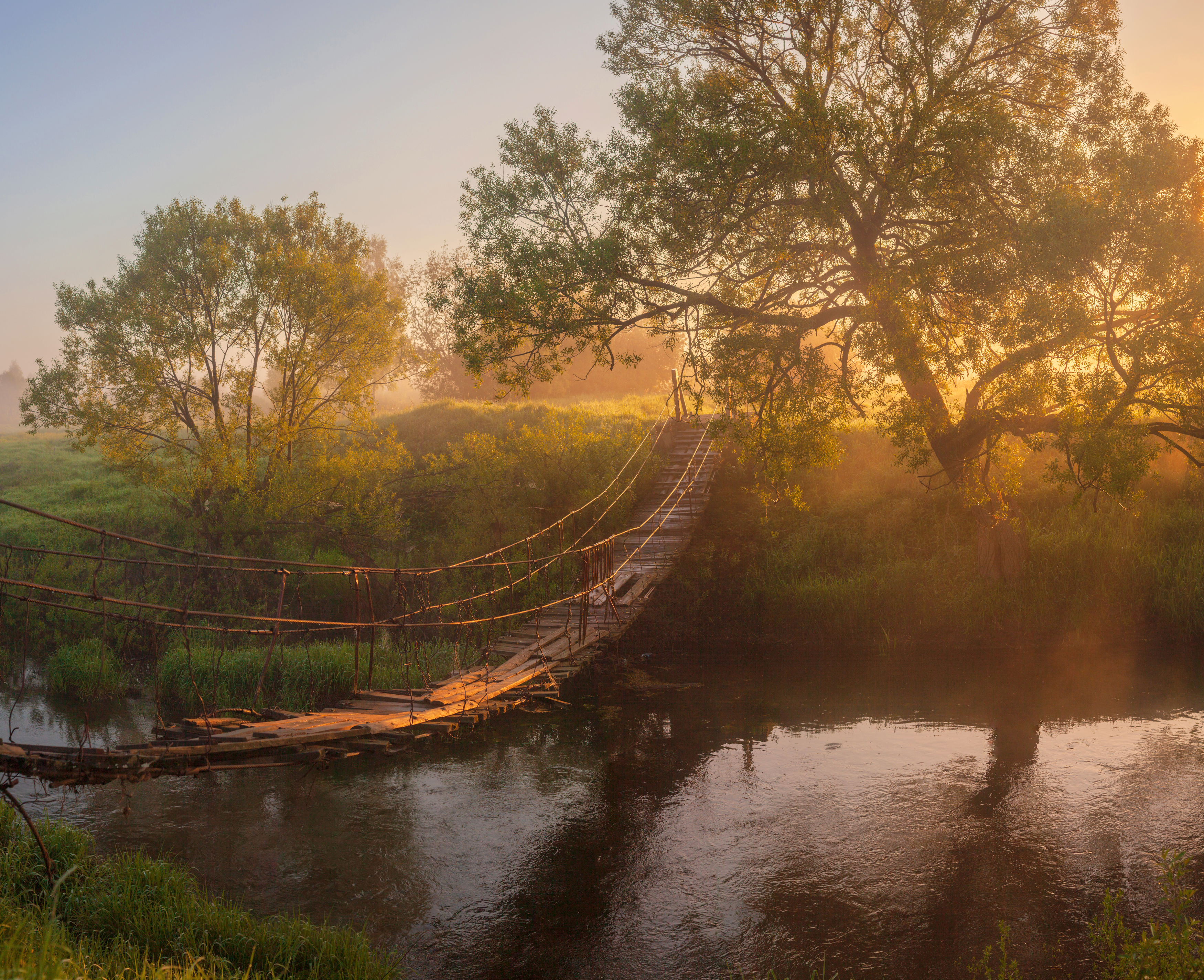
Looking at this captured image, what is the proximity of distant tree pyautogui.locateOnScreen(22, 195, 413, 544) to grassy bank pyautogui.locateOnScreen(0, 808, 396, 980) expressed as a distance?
429 inches

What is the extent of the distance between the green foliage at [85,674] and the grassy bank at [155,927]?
618cm

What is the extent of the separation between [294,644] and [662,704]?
7.03 metres

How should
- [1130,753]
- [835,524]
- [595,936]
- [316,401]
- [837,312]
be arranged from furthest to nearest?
1. [316,401]
2. [835,524]
3. [837,312]
4. [1130,753]
5. [595,936]

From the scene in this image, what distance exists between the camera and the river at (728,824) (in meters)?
6.69

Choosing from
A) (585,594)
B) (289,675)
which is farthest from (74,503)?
(585,594)

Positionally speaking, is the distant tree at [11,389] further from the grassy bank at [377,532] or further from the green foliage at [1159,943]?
the green foliage at [1159,943]

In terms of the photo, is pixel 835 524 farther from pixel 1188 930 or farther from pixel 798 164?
pixel 1188 930

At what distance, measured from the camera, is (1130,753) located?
9.98 metres

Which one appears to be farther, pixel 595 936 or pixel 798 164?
pixel 798 164

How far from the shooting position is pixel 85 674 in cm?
1352

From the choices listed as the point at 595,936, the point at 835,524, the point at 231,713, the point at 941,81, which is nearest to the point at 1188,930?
the point at 595,936

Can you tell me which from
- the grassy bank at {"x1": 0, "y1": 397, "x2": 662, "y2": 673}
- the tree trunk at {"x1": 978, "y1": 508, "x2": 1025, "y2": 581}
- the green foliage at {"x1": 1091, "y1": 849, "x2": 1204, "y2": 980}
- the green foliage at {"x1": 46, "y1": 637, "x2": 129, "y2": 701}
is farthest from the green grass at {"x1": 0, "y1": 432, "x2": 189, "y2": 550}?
the green foliage at {"x1": 1091, "y1": 849, "x2": 1204, "y2": 980}

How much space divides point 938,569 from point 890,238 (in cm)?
602

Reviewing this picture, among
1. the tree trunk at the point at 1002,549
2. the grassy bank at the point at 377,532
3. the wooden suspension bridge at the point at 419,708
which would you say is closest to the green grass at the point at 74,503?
the grassy bank at the point at 377,532
